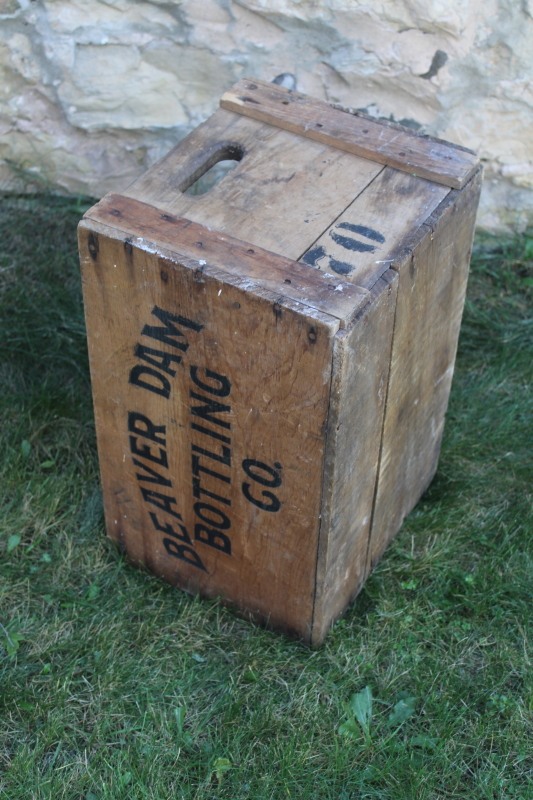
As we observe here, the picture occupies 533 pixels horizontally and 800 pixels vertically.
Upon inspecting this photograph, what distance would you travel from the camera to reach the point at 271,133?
2086 mm

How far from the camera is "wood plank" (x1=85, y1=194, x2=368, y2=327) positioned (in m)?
1.69

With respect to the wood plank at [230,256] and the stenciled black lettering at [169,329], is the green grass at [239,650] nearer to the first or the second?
the stenciled black lettering at [169,329]

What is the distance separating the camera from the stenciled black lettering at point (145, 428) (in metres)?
2.04

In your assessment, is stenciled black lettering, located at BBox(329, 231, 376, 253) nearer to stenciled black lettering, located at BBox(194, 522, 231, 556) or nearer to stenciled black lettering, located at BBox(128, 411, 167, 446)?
stenciled black lettering, located at BBox(128, 411, 167, 446)

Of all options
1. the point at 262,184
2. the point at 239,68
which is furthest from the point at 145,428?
the point at 239,68

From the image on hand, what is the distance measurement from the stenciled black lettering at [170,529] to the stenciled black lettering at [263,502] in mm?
261

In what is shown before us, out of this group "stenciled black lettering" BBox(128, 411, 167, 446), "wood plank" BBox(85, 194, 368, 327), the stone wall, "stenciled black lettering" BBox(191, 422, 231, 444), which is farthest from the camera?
the stone wall

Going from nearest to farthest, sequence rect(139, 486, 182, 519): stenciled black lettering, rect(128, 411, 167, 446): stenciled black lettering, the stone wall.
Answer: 1. rect(128, 411, 167, 446): stenciled black lettering
2. rect(139, 486, 182, 519): stenciled black lettering
3. the stone wall

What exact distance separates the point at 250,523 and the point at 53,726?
607 millimetres

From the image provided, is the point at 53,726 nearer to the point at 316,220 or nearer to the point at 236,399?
the point at 236,399

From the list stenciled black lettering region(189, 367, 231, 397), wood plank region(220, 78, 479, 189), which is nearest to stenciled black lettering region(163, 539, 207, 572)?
stenciled black lettering region(189, 367, 231, 397)

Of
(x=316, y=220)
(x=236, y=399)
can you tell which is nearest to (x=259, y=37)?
(x=316, y=220)

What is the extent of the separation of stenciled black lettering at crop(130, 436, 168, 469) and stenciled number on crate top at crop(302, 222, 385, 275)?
58 centimetres

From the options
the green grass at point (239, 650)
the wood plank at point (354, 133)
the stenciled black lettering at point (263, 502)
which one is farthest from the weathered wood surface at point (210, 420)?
the wood plank at point (354, 133)
